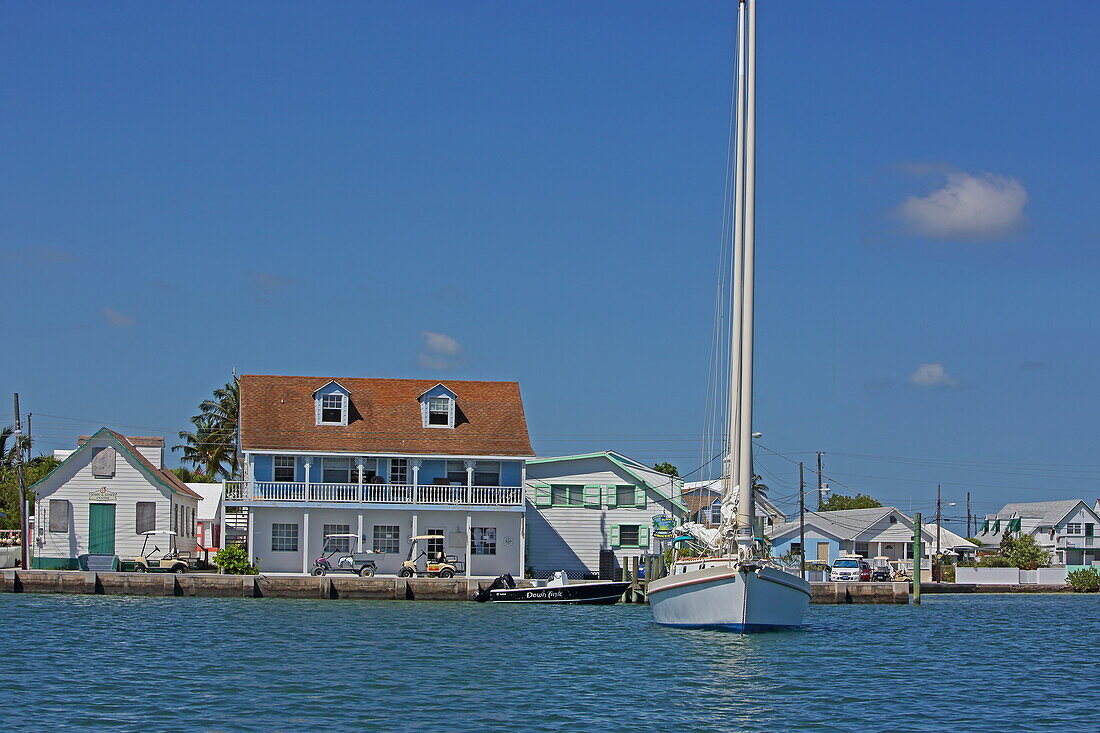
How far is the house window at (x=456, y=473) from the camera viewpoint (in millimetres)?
60188

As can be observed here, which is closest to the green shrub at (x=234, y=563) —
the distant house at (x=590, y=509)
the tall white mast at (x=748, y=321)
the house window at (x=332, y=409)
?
the house window at (x=332, y=409)

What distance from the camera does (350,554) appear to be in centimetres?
5878

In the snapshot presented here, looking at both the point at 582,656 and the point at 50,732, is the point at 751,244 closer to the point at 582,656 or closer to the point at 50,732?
the point at 582,656

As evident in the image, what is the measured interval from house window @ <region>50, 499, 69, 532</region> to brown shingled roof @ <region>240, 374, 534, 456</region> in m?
8.30

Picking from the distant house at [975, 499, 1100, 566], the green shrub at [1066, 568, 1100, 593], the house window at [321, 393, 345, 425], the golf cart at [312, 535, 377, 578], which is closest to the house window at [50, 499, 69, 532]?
the golf cart at [312, 535, 377, 578]

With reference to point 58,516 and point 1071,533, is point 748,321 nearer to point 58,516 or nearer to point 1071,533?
point 58,516

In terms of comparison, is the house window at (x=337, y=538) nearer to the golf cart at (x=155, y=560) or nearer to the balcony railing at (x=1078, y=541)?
the golf cart at (x=155, y=560)

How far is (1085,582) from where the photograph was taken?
268 ft

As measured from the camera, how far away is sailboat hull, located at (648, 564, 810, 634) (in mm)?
36500

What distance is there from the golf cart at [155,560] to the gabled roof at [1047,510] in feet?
250

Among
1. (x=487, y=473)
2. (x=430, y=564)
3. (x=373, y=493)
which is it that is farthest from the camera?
(x=487, y=473)

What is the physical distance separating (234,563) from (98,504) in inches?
310

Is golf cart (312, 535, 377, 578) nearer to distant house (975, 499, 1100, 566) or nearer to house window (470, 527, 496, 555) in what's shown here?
house window (470, 527, 496, 555)

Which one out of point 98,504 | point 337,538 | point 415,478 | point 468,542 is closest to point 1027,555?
point 468,542
